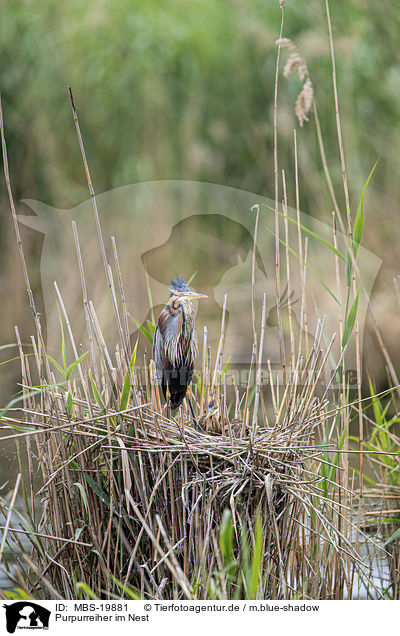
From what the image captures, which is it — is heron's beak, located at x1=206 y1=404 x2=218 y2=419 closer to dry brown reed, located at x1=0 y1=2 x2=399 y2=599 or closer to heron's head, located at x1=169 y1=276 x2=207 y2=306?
dry brown reed, located at x1=0 y1=2 x2=399 y2=599

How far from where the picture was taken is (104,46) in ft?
4.69

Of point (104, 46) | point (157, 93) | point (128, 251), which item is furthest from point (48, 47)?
point (128, 251)

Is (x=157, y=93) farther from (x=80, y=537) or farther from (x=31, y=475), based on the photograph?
(x=80, y=537)

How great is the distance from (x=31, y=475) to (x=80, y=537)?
0.60 ft
